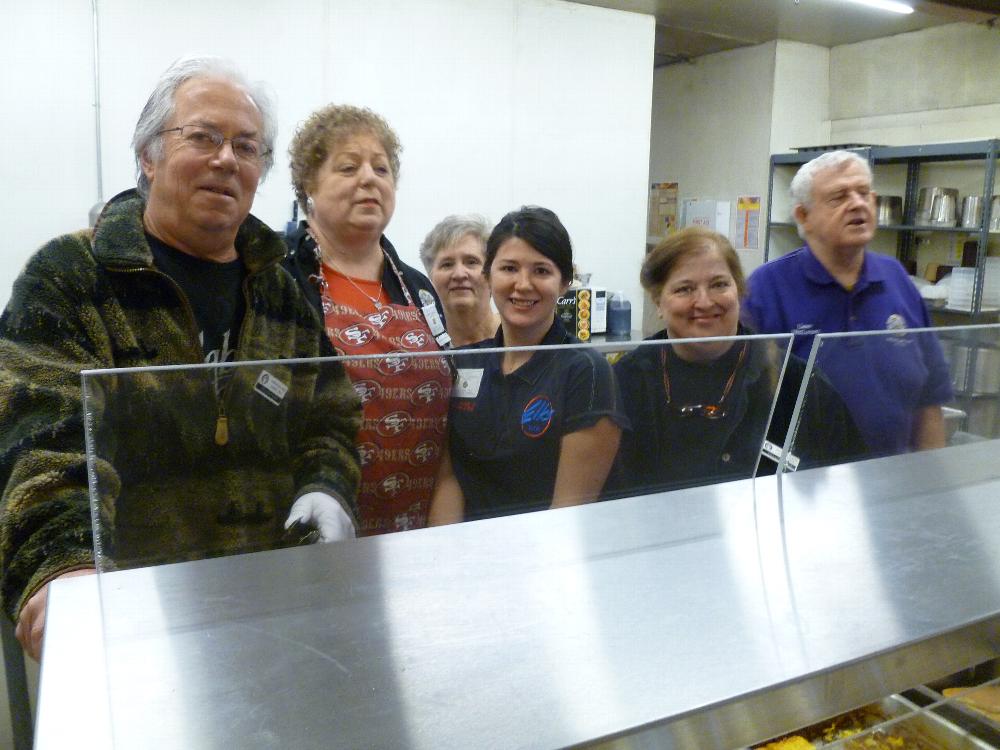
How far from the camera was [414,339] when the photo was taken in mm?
1452

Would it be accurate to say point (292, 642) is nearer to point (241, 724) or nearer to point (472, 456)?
point (241, 724)

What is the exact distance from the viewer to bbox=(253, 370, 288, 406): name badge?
28.0 inches

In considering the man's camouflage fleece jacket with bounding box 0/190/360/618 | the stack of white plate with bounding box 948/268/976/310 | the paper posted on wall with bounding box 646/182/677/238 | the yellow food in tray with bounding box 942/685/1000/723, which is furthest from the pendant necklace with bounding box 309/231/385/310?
the paper posted on wall with bounding box 646/182/677/238

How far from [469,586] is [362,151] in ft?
3.43

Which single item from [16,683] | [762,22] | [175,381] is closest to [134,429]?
[175,381]

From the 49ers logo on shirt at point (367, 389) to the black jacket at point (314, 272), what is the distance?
0.56 m

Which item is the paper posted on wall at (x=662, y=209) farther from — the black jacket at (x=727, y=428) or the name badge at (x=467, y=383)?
the name badge at (x=467, y=383)

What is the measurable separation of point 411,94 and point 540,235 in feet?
8.90

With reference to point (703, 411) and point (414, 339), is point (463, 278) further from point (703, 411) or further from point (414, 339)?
point (703, 411)

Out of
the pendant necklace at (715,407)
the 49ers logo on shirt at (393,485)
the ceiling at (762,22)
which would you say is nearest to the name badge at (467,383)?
the 49ers logo on shirt at (393,485)

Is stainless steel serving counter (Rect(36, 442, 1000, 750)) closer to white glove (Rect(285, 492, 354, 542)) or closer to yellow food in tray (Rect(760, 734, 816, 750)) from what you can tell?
white glove (Rect(285, 492, 354, 542))

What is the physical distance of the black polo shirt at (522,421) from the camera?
84cm

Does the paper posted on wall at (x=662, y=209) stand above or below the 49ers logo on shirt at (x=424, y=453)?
above

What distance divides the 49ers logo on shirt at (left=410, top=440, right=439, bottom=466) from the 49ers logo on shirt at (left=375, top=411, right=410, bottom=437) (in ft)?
0.11
